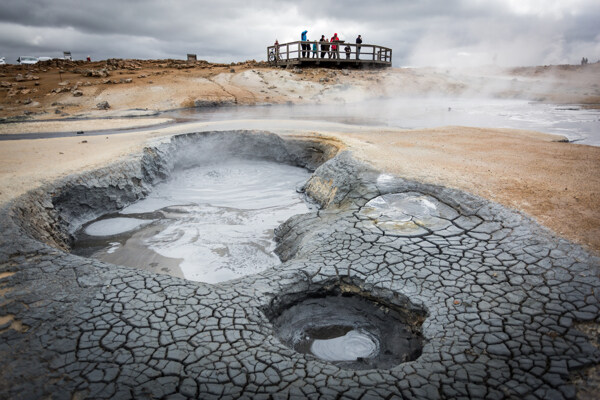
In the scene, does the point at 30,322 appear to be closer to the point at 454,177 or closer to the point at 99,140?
the point at 454,177

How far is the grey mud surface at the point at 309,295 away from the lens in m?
2.01

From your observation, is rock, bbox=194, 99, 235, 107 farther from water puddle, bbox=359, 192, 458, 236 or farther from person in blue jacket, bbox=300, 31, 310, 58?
water puddle, bbox=359, 192, 458, 236

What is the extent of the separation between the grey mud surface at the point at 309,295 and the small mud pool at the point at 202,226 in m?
0.81

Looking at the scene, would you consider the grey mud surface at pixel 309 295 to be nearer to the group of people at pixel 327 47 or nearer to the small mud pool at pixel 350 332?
the small mud pool at pixel 350 332

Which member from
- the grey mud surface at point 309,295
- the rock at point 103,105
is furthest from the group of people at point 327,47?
the grey mud surface at point 309,295

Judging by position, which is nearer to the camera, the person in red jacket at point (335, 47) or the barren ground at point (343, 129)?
the barren ground at point (343, 129)

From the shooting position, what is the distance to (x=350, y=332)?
2.88 metres

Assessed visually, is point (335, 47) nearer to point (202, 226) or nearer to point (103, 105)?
point (103, 105)

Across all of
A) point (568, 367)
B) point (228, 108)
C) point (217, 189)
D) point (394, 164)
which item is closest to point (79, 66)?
point (228, 108)

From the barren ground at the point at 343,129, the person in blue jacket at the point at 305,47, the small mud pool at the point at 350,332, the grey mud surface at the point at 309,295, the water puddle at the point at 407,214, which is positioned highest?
the person in blue jacket at the point at 305,47

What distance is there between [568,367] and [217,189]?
234 inches

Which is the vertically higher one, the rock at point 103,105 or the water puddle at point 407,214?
the rock at point 103,105

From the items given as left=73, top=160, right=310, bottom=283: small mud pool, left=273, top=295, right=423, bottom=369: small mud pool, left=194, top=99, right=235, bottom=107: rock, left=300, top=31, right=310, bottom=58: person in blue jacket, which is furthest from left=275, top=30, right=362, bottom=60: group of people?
left=273, top=295, right=423, bottom=369: small mud pool

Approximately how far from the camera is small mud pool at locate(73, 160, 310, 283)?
4387mm
